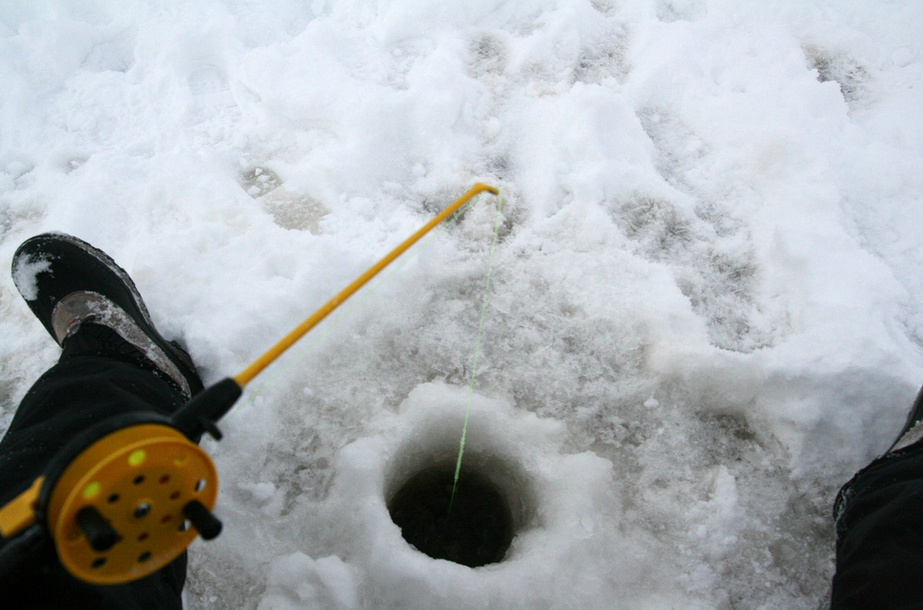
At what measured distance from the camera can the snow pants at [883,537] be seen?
1.18m

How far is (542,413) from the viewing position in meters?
1.90

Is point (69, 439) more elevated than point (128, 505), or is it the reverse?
point (128, 505)

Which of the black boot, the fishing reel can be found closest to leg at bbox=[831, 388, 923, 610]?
the fishing reel

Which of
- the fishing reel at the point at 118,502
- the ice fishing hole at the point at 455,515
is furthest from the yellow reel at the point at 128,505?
the ice fishing hole at the point at 455,515

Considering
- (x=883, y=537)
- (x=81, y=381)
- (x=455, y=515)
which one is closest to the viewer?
(x=883, y=537)

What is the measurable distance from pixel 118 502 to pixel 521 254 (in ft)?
5.81

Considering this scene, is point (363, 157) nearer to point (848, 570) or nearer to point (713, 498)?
point (713, 498)

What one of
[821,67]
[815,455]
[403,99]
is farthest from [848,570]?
[821,67]

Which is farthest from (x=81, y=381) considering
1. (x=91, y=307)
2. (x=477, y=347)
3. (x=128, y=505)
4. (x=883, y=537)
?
(x=883, y=537)

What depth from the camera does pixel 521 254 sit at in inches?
91.0

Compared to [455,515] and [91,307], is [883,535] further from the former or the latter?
[91,307]

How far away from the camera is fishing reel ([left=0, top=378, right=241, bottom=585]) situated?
0.81m

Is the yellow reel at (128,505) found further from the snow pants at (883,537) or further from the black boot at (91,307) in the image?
the snow pants at (883,537)

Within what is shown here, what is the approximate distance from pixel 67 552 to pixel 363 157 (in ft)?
6.75
